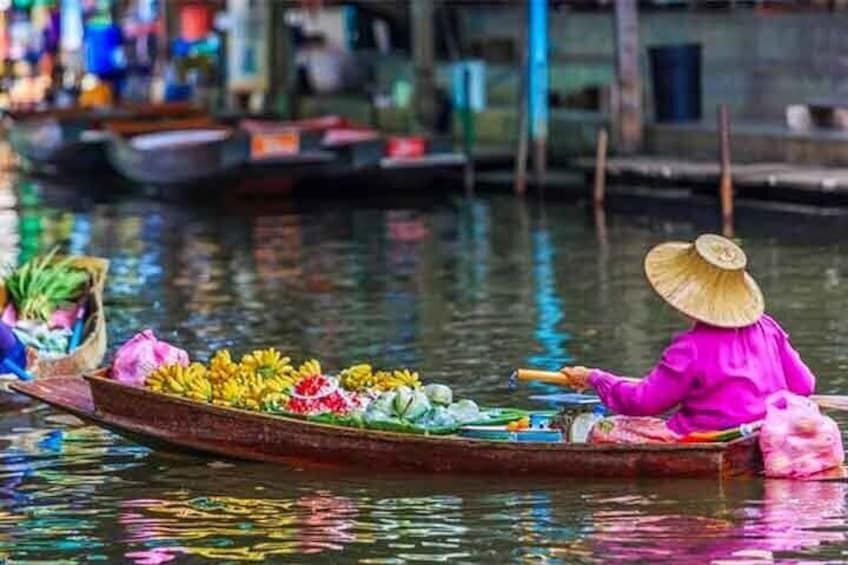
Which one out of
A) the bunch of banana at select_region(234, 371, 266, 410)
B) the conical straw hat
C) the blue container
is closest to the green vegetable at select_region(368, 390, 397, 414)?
the bunch of banana at select_region(234, 371, 266, 410)

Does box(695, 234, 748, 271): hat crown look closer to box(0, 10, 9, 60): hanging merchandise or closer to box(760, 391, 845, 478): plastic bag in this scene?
box(760, 391, 845, 478): plastic bag

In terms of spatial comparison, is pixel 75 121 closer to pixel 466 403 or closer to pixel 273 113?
pixel 273 113

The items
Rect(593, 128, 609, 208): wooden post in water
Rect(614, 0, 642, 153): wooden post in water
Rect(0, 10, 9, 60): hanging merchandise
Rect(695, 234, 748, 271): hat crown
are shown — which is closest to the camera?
Rect(695, 234, 748, 271): hat crown

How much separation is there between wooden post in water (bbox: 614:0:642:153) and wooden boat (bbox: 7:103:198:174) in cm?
992

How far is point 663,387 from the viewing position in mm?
11078

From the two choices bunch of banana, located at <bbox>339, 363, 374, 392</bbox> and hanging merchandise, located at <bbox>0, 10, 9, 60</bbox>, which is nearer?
bunch of banana, located at <bbox>339, 363, 374, 392</bbox>

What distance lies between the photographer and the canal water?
417 inches

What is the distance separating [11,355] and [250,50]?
1063 inches

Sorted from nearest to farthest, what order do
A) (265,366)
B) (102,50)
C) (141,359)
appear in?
(265,366) < (141,359) < (102,50)

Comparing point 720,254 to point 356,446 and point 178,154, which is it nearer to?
point 356,446

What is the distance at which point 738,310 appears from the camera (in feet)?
36.2

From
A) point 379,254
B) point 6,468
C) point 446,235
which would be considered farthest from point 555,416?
point 446,235

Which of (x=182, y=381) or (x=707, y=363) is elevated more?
(x=707, y=363)

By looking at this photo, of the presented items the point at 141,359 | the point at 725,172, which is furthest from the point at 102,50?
the point at 141,359
